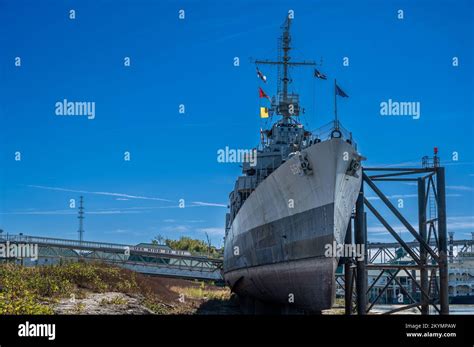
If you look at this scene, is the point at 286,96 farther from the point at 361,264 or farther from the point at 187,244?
the point at 187,244

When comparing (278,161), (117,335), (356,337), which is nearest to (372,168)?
(278,161)

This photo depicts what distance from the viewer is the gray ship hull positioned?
2561 cm

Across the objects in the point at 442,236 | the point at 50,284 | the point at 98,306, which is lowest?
the point at 98,306

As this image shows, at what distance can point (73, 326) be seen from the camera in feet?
45.6

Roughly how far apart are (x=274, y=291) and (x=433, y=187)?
1039 cm

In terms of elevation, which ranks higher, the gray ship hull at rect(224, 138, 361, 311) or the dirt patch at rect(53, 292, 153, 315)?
the gray ship hull at rect(224, 138, 361, 311)

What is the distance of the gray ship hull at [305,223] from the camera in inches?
1008

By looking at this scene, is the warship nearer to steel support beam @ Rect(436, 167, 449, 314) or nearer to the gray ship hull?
the gray ship hull

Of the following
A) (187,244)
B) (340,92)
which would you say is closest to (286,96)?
(340,92)

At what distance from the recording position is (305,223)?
1073 inches

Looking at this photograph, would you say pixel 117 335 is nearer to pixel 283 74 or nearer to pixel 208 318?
pixel 208 318

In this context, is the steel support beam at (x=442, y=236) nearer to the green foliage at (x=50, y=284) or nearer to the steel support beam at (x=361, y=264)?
the steel support beam at (x=361, y=264)

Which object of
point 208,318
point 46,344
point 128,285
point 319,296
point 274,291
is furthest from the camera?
point 128,285

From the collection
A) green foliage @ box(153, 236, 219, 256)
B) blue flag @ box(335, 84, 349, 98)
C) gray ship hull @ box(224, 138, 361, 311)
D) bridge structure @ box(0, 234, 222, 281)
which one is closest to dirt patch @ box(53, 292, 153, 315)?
gray ship hull @ box(224, 138, 361, 311)
